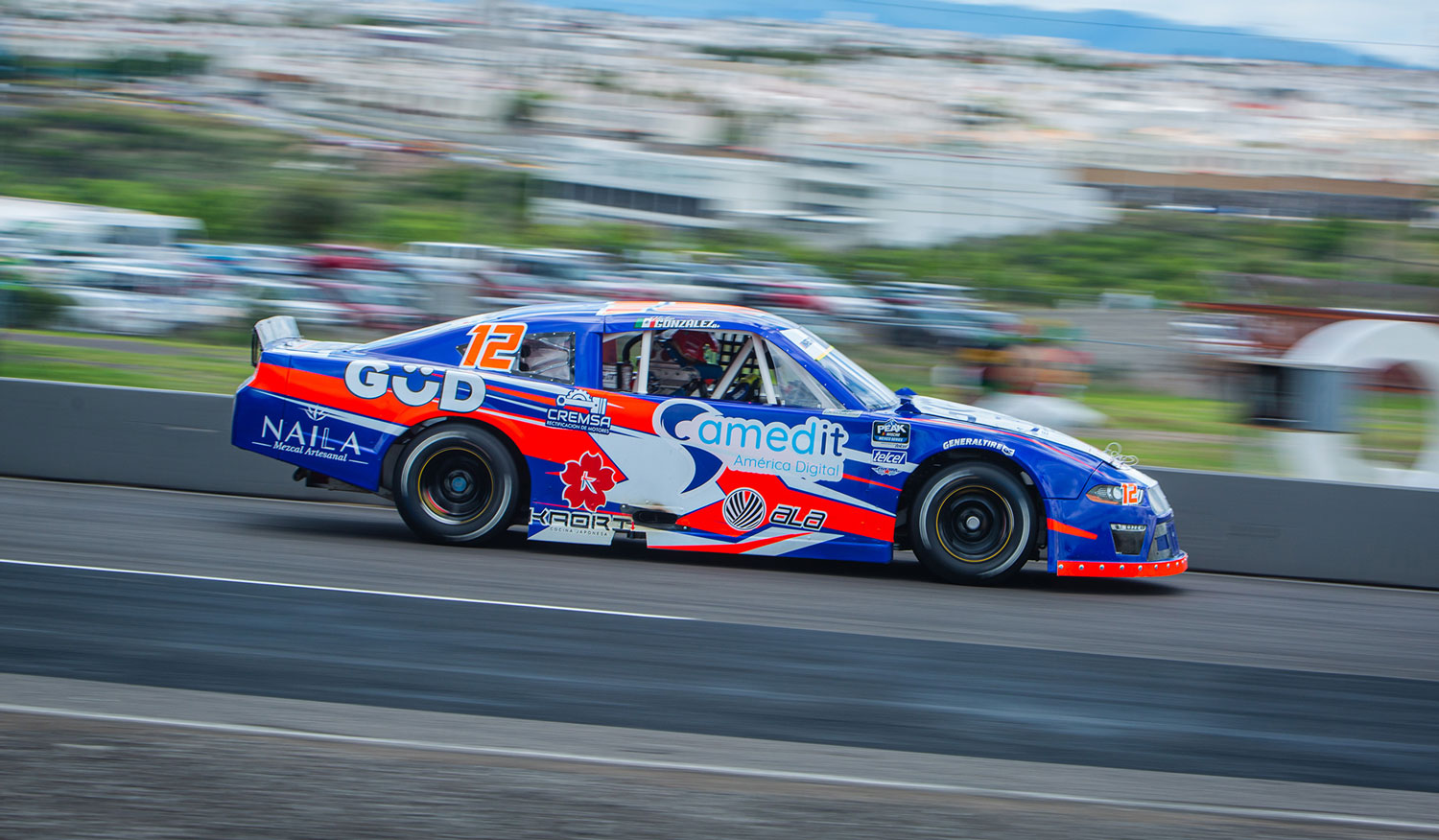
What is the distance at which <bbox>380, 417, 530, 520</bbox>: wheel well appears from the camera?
25.6 feet

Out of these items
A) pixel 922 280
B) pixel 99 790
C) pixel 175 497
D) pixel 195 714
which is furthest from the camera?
pixel 922 280

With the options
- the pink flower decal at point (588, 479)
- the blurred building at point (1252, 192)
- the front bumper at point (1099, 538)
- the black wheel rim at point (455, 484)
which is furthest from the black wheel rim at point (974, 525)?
the blurred building at point (1252, 192)

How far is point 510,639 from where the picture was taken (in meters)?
5.77

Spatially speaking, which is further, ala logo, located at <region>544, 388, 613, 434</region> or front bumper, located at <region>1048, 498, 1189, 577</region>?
ala logo, located at <region>544, 388, 613, 434</region>

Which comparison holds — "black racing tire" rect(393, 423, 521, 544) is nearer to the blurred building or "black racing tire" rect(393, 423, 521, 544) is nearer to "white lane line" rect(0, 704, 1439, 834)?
"white lane line" rect(0, 704, 1439, 834)

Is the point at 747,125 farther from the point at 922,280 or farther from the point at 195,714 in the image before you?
the point at 195,714

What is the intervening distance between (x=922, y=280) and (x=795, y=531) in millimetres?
9730

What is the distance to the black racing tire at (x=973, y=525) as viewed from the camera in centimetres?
755

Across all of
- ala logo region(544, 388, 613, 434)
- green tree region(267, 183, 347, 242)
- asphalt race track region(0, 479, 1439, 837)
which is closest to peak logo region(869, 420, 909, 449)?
asphalt race track region(0, 479, 1439, 837)

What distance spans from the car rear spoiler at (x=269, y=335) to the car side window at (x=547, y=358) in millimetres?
1585

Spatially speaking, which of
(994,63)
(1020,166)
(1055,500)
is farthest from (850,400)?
(994,63)

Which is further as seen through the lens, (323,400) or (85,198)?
(85,198)

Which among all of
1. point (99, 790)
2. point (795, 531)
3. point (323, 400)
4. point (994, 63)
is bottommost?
point (99, 790)

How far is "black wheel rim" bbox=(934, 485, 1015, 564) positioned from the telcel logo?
281 centimetres
